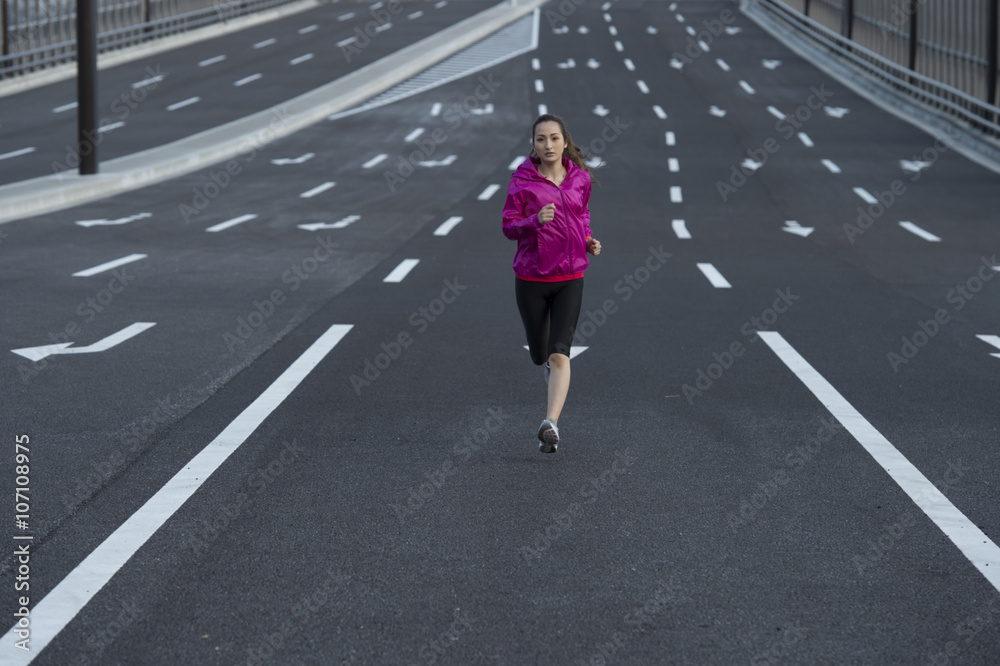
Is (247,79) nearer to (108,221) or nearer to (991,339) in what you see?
(108,221)

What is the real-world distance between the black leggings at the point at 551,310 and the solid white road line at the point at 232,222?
12322 millimetres

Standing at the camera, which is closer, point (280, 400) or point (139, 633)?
point (139, 633)

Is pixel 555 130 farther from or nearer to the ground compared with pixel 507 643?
farther from the ground

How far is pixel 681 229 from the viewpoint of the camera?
1980 centimetres

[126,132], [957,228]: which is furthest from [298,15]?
[957,228]

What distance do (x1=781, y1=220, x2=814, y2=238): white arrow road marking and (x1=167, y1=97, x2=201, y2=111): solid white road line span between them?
22628mm

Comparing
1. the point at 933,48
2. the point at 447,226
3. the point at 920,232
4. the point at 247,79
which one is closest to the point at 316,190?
the point at 447,226

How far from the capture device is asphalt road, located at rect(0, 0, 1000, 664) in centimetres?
430

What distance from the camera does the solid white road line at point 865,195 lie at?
75.9 feet

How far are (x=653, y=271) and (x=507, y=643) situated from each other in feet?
37.3

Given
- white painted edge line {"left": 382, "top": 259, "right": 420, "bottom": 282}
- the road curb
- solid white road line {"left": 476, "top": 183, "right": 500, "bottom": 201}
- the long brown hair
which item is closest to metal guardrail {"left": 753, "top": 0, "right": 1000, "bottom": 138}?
solid white road line {"left": 476, "top": 183, "right": 500, "bottom": 201}

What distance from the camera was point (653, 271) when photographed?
49.7 ft

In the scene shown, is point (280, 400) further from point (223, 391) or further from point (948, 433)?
point (948, 433)

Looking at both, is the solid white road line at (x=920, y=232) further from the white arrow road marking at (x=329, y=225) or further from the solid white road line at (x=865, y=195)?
the white arrow road marking at (x=329, y=225)
